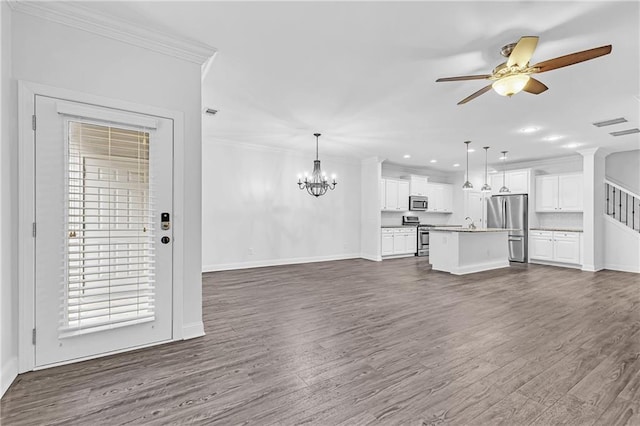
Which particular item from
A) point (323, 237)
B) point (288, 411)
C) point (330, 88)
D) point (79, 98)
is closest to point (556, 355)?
point (288, 411)

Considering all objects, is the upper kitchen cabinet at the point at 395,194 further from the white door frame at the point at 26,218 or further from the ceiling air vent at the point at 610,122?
the white door frame at the point at 26,218

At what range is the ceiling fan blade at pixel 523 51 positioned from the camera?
2.22m

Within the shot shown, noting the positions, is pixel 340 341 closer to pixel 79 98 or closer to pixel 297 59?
pixel 297 59

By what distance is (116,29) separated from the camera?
98.7 inches

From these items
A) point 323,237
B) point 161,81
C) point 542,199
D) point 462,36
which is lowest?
point 323,237

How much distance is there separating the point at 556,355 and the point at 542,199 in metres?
6.72

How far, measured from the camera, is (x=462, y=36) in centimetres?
261

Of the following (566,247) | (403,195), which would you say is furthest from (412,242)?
(566,247)

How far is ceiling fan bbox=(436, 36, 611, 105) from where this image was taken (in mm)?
2248

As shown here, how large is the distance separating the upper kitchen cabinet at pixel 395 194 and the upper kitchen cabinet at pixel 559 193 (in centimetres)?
332

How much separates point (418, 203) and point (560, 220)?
11.7 feet

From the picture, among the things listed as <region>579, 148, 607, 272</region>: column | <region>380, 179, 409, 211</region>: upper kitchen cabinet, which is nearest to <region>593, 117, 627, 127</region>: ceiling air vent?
<region>579, 148, 607, 272</region>: column

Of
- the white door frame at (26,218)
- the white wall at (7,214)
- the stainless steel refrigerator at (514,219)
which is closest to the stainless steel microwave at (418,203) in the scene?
the stainless steel refrigerator at (514,219)

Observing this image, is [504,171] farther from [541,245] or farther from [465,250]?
[465,250]
